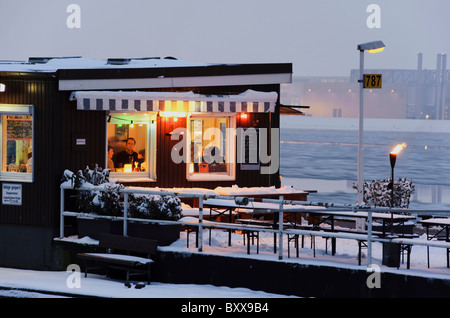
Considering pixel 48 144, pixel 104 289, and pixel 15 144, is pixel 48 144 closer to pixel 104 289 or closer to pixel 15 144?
pixel 15 144

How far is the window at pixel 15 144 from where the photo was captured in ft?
48.2

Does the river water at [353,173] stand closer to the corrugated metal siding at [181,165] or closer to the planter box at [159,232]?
the corrugated metal siding at [181,165]

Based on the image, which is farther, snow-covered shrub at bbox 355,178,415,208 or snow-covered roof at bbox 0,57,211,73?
snow-covered shrub at bbox 355,178,415,208

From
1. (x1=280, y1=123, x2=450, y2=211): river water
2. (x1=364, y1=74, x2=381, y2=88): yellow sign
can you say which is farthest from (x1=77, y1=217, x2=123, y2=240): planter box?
(x1=280, y1=123, x2=450, y2=211): river water

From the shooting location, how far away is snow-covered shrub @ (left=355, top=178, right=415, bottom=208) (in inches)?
691

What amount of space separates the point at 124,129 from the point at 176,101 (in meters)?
1.27

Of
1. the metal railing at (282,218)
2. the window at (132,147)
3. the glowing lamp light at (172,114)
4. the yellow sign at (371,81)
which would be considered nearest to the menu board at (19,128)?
the metal railing at (282,218)

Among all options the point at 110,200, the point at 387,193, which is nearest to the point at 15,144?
the point at 110,200

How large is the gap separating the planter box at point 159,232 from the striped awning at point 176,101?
2597 mm

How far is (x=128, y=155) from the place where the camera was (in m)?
16.0

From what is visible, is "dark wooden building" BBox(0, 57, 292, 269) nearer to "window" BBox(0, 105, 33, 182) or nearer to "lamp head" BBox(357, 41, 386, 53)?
"window" BBox(0, 105, 33, 182)

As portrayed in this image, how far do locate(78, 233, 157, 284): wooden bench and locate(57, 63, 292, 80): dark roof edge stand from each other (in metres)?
3.02

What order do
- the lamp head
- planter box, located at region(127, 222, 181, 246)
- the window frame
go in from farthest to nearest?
the lamp head < the window frame < planter box, located at region(127, 222, 181, 246)
